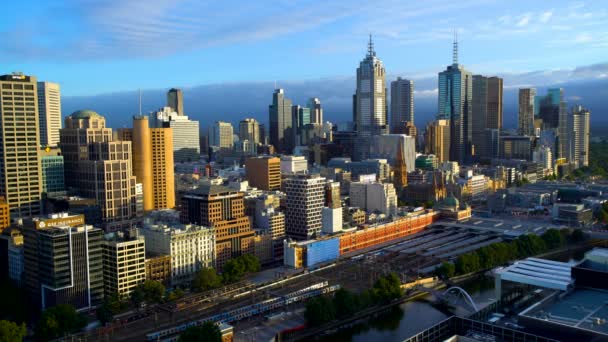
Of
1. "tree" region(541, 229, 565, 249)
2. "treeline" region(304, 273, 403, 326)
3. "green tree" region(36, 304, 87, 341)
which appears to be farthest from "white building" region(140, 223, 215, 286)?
"tree" region(541, 229, 565, 249)

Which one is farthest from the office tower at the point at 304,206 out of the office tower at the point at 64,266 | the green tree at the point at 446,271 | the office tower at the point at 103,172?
the office tower at the point at 64,266

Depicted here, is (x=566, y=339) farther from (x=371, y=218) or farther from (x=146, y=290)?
(x=371, y=218)

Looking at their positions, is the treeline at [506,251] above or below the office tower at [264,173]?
below

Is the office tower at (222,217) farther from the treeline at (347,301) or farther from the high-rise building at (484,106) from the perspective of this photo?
the high-rise building at (484,106)

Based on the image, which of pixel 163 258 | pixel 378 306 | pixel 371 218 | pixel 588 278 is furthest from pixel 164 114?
pixel 588 278

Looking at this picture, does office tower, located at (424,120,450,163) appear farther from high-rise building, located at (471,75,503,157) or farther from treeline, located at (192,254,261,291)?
treeline, located at (192,254,261,291)

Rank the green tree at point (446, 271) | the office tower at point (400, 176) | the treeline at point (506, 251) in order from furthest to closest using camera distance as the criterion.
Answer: the office tower at point (400, 176), the treeline at point (506, 251), the green tree at point (446, 271)
